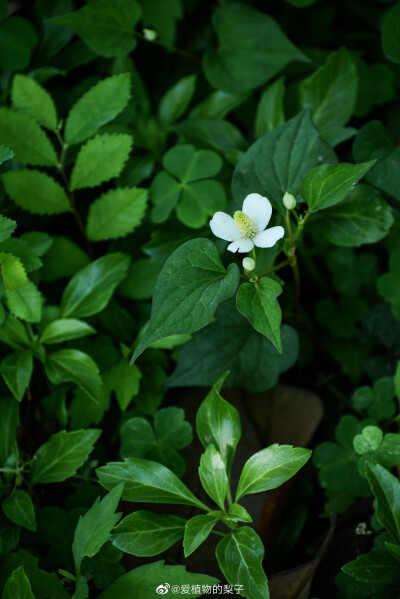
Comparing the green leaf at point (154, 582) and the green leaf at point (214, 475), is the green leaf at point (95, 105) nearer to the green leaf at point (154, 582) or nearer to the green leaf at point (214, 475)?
the green leaf at point (214, 475)

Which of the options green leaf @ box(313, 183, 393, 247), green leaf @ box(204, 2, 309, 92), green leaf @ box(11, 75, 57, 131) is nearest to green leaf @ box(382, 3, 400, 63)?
green leaf @ box(204, 2, 309, 92)

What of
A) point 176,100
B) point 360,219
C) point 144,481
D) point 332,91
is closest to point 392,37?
point 332,91

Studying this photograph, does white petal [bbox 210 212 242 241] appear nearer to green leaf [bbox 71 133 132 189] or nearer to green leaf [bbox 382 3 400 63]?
green leaf [bbox 71 133 132 189]

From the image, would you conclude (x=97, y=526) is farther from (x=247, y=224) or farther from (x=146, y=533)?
(x=247, y=224)

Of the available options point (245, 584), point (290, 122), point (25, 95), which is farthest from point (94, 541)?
point (25, 95)

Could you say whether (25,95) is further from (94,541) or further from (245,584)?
(245,584)

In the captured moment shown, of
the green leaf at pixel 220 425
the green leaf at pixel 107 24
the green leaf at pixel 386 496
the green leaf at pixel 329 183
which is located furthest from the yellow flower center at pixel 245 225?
the green leaf at pixel 107 24

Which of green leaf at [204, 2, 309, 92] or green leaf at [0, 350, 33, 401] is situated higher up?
green leaf at [204, 2, 309, 92]
